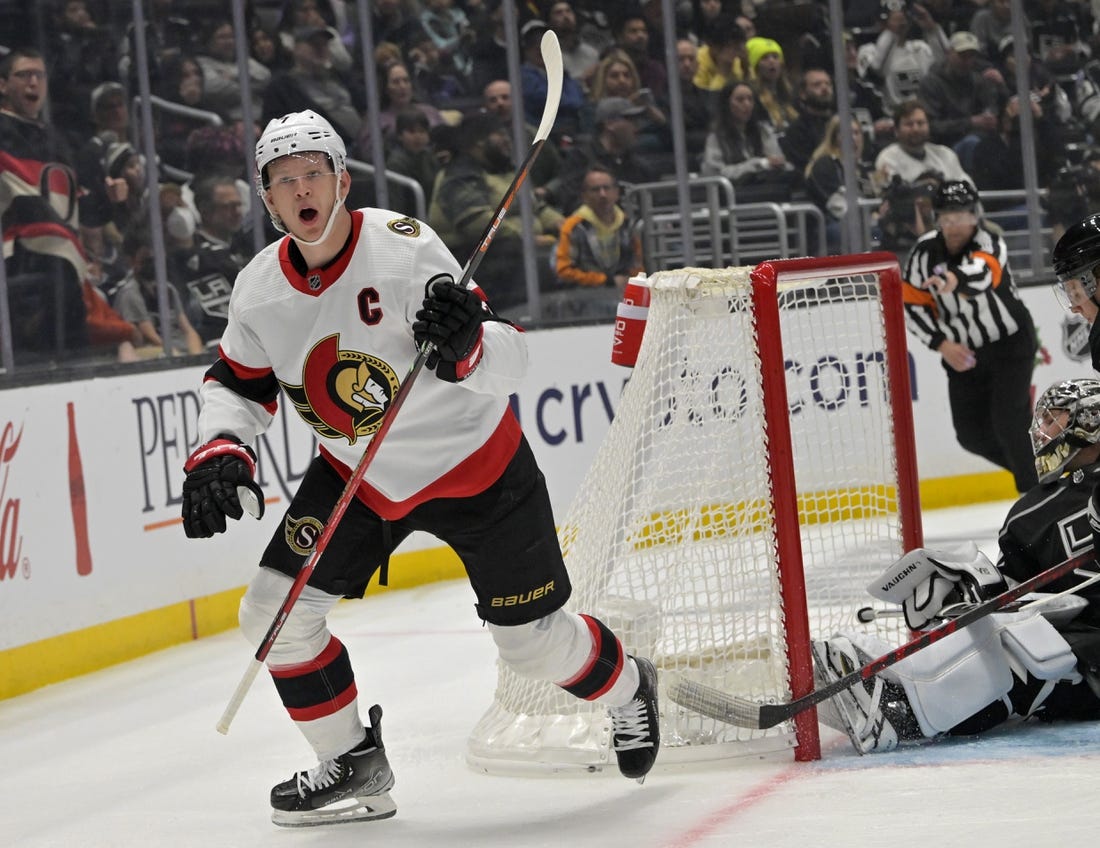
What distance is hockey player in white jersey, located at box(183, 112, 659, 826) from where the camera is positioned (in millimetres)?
2467

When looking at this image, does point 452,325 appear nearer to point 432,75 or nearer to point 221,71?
point 221,71

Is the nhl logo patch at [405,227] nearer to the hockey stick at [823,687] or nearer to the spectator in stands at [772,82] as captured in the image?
the hockey stick at [823,687]

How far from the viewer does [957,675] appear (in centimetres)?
277

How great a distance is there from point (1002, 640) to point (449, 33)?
14.0 ft

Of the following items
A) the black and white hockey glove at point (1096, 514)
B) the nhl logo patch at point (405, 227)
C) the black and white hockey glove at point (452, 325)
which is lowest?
the black and white hockey glove at point (1096, 514)

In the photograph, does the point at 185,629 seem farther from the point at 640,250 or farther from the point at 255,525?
the point at 640,250

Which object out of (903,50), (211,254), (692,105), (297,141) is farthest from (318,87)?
(297,141)

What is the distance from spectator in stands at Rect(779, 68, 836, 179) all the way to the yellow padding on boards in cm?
281

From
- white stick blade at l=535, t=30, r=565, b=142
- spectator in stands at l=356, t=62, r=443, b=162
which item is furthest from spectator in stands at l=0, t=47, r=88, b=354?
white stick blade at l=535, t=30, r=565, b=142

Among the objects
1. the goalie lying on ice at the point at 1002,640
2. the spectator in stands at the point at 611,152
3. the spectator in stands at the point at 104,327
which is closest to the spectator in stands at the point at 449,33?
the spectator in stands at the point at 611,152

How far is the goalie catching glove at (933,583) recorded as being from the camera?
2.85 m

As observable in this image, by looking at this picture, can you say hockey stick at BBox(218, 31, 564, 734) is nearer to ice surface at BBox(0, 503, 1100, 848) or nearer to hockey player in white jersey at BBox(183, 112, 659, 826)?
hockey player in white jersey at BBox(183, 112, 659, 826)

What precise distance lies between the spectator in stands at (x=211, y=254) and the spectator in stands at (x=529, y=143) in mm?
1177

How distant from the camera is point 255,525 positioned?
497 centimetres
